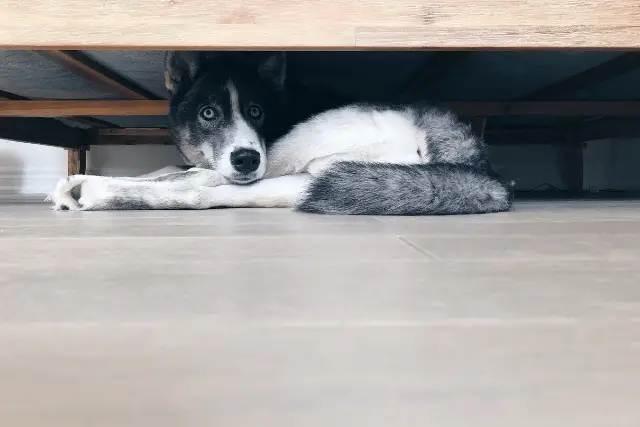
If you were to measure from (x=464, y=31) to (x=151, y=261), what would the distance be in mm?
948

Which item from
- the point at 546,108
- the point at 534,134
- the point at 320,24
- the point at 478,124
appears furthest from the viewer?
the point at 534,134

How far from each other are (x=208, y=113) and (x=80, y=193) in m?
0.54

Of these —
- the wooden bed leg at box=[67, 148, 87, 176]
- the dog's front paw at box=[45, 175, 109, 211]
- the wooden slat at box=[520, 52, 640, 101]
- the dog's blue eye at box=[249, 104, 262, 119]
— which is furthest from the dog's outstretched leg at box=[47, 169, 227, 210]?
the wooden bed leg at box=[67, 148, 87, 176]

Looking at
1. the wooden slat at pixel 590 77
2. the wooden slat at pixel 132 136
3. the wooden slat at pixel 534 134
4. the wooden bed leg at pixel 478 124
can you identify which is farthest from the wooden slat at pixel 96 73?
the wooden slat at pixel 590 77

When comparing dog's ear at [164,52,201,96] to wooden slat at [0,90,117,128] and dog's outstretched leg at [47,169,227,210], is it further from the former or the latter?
wooden slat at [0,90,117,128]

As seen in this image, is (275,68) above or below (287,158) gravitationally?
above

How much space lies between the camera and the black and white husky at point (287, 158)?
1.45 meters

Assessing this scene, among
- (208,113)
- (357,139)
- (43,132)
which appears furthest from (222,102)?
(43,132)

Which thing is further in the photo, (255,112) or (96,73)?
(96,73)

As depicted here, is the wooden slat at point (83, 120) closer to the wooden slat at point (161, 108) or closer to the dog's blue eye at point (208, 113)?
the wooden slat at point (161, 108)

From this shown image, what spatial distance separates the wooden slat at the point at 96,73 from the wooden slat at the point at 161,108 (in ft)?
0.32

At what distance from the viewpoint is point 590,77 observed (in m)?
2.43

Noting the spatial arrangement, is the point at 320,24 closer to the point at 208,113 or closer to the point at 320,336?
the point at 208,113

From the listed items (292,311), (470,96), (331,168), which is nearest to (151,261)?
(292,311)
